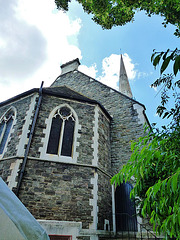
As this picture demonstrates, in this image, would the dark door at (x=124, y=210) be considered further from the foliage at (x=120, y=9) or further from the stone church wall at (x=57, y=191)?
the foliage at (x=120, y=9)

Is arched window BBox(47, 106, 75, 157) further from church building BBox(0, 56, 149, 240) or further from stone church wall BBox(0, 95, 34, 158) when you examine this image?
stone church wall BBox(0, 95, 34, 158)

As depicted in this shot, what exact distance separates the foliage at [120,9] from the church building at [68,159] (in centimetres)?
440

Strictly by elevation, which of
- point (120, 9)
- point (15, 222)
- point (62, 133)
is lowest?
point (15, 222)

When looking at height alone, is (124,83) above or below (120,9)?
above

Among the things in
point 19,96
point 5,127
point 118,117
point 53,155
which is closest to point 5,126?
point 5,127

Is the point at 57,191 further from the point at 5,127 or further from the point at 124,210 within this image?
the point at 5,127

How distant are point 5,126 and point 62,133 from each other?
Result: 9.56 feet

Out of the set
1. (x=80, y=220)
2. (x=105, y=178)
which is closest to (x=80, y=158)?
(x=105, y=178)

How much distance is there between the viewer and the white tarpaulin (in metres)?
0.97

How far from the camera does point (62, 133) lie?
7.20 metres

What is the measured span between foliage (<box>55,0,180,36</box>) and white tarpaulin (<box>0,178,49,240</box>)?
8046 millimetres

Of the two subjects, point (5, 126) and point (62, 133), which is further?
point (5, 126)

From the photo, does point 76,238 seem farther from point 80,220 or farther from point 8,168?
point 8,168

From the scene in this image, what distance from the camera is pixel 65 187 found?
237 inches
